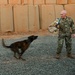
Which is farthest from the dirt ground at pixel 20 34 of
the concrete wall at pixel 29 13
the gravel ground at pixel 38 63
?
the gravel ground at pixel 38 63

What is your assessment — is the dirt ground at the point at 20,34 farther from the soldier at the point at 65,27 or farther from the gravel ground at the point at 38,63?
the soldier at the point at 65,27

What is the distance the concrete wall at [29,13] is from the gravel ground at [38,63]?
Answer: 4.59 metres

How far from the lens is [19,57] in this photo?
1184 centimetres

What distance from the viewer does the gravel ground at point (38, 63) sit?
1022cm

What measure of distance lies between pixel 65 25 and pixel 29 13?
6.93m

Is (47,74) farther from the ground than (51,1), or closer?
closer

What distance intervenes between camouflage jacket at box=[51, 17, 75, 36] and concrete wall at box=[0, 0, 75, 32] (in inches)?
264

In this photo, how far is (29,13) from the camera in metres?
18.7

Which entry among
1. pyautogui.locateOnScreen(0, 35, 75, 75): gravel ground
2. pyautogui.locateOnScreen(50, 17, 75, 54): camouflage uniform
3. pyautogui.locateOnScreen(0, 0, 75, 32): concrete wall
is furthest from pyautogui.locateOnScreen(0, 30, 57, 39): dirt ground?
pyautogui.locateOnScreen(50, 17, 75, 54): camouflage uniform

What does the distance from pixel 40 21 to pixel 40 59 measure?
715 cm

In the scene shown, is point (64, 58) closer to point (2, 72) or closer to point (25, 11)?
point (2, 72)

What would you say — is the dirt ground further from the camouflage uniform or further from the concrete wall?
the camouflage uniform

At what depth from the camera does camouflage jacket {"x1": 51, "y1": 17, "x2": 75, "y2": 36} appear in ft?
38.9

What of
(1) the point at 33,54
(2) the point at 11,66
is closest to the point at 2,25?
(1) the point at 33,54
